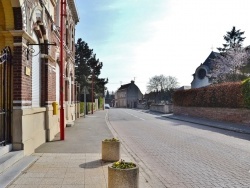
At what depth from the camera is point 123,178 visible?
5.36m

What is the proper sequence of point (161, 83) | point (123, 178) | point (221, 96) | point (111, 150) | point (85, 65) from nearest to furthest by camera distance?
point (123, 178)
point (111, 150)
point (221, 96)
point (85, 65)
point (161, 83)

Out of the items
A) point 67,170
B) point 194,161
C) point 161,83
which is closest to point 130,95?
point 161,83

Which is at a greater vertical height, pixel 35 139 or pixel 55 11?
pixel 55 11

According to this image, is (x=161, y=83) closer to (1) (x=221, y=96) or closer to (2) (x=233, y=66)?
(2) (x=233, y=66)

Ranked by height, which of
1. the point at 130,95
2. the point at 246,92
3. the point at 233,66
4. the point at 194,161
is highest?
the point at 233,66

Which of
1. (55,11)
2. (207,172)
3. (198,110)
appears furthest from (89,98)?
(207,172)

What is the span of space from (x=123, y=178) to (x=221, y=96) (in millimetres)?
20855

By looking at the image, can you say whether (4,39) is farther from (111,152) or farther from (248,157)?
(248,157)

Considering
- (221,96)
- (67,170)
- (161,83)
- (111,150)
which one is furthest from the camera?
(161,83)

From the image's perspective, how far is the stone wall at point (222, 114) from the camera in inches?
829

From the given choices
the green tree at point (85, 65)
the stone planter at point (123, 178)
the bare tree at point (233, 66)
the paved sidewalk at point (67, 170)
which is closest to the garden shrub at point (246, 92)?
A: the paved sidewalk at point (67, 170)

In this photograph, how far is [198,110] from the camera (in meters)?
29.7

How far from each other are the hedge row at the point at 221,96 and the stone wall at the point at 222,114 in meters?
0.33

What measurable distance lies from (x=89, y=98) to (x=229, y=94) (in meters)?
34.1
